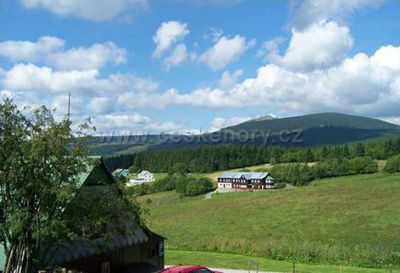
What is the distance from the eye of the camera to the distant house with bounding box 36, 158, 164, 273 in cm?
1919

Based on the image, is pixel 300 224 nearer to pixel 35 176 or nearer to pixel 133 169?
pixel 133 169

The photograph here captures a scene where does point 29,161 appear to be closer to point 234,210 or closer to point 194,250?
point 194,250

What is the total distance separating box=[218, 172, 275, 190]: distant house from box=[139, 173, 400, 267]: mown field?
33.9m

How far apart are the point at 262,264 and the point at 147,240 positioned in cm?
1307

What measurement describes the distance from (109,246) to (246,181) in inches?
5153

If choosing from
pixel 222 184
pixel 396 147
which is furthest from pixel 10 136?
pixel 396 147

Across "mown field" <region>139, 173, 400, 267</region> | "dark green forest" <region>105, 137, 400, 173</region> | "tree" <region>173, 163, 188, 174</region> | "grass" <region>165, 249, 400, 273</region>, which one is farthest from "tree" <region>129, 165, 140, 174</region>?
"tree" <region>173, 163, 188, 174</region>

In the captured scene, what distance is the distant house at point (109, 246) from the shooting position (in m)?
19.2

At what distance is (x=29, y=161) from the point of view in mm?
16531

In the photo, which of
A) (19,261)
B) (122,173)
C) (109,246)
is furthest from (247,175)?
(19,261)

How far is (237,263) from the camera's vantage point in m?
37.7

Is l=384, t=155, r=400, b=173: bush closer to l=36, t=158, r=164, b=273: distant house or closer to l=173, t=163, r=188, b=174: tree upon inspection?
l=173, t=163, r=188, b=174: tree

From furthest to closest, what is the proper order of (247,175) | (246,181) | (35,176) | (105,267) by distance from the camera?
1. (247,175)
2. (246,181)
3. (105,267)
4. (35,176)

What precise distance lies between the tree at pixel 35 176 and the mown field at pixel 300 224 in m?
27.1
